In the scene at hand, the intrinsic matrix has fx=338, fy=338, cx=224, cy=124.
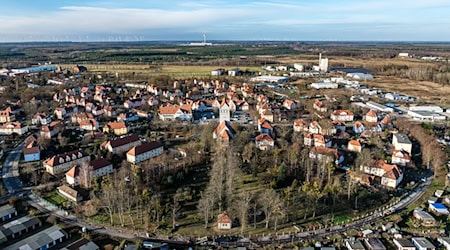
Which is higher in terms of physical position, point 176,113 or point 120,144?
point 176,113

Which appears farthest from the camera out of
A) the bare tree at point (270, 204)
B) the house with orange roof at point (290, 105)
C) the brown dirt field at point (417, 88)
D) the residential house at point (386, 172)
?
the brown dirt field at point (417, 88)

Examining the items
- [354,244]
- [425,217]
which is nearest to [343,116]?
[425,217]

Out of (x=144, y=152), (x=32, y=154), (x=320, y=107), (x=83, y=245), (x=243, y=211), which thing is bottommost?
(x=83, y=245)

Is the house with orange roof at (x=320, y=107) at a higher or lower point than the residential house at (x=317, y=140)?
higher

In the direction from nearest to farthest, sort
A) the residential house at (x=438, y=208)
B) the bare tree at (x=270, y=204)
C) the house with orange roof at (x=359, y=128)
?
the bare tree at (x=270, y=204) < the residential house at (x=438, y=208) < the house with orange roof at (x=359, y=128)

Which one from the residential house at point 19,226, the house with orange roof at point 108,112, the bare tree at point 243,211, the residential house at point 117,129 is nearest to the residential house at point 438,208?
the bare tree at point 243,211

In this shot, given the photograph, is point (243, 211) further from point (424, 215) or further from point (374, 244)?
point (424, 215)

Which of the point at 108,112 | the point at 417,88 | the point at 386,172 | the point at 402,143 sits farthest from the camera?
the point at 417,88

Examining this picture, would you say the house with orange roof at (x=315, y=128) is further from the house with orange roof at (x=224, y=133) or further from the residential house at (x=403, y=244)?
the residential house at (x=403, y=244)
